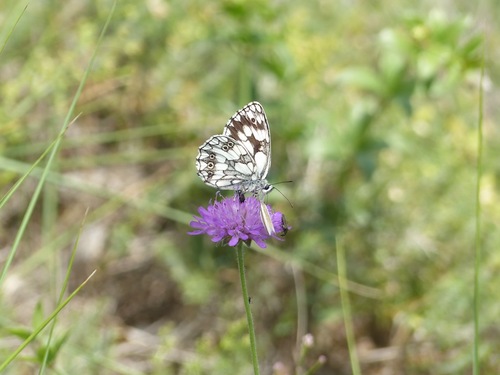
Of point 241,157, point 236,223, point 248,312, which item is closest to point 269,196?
point 241,157

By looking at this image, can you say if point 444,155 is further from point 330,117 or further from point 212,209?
point 212,209

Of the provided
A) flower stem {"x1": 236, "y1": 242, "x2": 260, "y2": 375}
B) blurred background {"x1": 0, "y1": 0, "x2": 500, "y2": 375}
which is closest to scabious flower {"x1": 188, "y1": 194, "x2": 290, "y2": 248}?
flower stem {"x1": 236, "y1": 242, "x2": 260, "y2": 375}

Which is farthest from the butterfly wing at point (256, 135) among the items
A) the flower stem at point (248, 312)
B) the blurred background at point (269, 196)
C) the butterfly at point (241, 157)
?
the blurred background at point (269, 196)

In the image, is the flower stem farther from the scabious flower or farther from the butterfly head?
the butterfly head

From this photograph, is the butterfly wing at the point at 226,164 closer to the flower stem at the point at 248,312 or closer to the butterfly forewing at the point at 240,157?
the butterfly forewing at the point at 240,157

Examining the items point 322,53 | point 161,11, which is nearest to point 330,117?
point 322,53

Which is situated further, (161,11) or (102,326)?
(161,11)

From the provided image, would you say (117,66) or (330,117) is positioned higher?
(117,66)

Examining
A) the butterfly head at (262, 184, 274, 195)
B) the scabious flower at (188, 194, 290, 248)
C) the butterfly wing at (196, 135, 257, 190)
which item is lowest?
the scabious flower at (188, 194, 290, 248)
